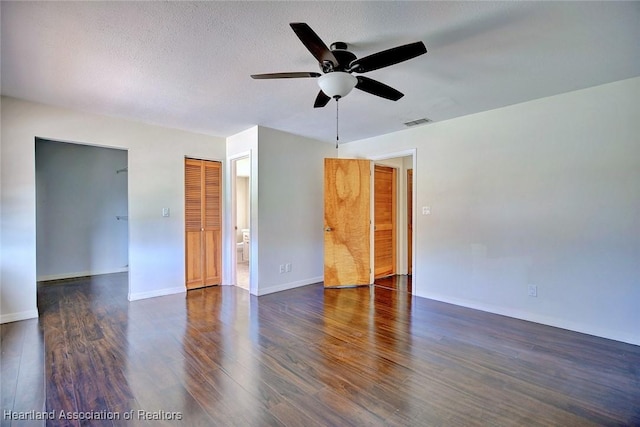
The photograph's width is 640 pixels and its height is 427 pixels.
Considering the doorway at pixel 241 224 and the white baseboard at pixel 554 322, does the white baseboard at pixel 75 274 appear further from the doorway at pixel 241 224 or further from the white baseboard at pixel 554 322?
the white baseboard at pixel 554 322

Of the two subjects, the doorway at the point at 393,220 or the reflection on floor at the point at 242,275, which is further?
the doorway at the point at 393,220

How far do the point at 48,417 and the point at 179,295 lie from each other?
8.66ft

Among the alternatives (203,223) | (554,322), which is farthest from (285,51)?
(554,322)

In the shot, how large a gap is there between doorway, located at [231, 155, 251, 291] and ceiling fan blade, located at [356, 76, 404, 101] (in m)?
2.60

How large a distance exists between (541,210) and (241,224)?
698cm

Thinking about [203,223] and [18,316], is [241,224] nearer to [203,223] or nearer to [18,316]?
[203,223]

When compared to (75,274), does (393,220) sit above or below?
above

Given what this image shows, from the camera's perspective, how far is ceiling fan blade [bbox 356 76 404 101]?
2.23 meters

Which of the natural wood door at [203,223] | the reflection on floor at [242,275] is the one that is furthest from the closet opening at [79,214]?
the reflection on floor at [242,275]

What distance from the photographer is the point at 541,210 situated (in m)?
3.26

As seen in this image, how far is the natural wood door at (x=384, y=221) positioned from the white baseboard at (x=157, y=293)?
317 centimetres

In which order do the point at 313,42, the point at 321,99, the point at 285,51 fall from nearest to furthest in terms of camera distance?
the point at 313,42, the point at 285,51, the point at 321,99

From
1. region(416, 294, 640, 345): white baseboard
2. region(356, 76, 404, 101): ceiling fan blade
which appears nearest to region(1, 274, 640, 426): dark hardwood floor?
region(416, 294, 640, 345): white baseboard

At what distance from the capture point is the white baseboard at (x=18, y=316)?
3254 millimetres
